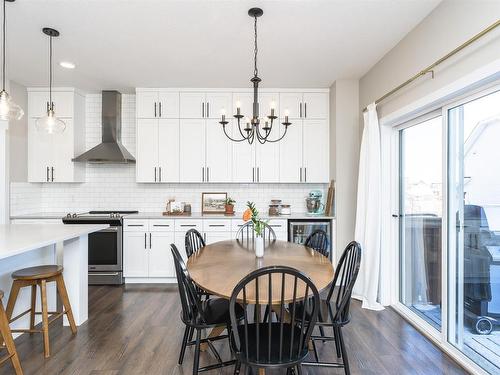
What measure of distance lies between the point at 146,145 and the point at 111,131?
618mm

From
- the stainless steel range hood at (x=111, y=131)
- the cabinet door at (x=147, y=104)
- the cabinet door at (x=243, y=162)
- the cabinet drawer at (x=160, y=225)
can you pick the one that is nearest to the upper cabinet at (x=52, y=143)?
the stainless steel range hood at (x=111, y=131)

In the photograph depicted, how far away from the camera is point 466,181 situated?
238cm

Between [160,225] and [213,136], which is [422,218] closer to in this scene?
[213,136]

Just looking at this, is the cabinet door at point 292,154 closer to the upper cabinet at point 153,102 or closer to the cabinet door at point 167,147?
the cabinet door at point 167,147

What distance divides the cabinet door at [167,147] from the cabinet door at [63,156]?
4.25ft

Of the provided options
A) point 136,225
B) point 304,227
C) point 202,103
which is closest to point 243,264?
point 304,227

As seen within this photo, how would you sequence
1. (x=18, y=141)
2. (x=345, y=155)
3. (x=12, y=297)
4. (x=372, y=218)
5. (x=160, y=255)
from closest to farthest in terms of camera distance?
(x=12, y=297), (x=372, y=218), (x=345, y=155), (x=160, y=255), (x=18, y=141)

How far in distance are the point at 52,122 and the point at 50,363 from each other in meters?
2.05

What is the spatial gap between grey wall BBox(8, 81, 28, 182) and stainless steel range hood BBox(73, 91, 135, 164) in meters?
0.74

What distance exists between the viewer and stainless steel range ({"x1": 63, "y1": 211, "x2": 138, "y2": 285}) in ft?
13.7

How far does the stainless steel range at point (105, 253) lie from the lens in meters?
4.19

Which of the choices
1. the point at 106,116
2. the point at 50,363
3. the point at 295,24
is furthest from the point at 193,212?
the point at 295,24

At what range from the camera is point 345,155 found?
416 cm

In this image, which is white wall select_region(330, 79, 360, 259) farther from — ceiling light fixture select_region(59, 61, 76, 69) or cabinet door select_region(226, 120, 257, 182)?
ceiling light fixture select_region(59, 61, 76, 69)
